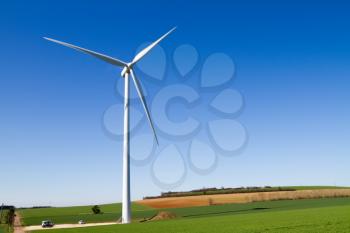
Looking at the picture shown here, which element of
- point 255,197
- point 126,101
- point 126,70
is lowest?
point 255,197

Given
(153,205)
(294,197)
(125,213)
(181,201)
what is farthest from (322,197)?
(125,213)

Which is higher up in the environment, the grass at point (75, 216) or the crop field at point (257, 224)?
the grass at point (75, 216)

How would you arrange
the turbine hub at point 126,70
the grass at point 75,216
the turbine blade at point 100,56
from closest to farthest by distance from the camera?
the turbine blade at point 100,56, the turbine hub at point 126,70, the grass at point 75,216

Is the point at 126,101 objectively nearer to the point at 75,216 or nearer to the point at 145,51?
the point at 145,51

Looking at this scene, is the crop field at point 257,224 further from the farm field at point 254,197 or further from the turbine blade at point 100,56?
the farm field at point 254,197

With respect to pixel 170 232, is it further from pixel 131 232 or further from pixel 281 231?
pixel 281 231

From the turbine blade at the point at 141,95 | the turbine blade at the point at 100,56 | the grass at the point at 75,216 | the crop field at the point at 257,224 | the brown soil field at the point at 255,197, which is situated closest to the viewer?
the crop field at the point at 257,224

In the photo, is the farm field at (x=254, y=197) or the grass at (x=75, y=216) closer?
the grass at (x=75, y=216)

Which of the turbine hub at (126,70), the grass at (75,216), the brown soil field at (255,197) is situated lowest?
the grass at (75,216)

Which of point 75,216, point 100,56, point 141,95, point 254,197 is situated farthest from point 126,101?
point 254,197

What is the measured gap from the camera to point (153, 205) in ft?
447

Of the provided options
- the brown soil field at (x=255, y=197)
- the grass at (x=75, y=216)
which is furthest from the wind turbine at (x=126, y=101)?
the brown soil field at (x=255, y=197)

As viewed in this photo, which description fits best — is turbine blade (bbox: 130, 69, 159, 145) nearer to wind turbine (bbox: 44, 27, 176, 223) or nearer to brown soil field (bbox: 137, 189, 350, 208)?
wind turbine (bbox: 44, 27, 176, 223)

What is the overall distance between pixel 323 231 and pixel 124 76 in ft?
144
